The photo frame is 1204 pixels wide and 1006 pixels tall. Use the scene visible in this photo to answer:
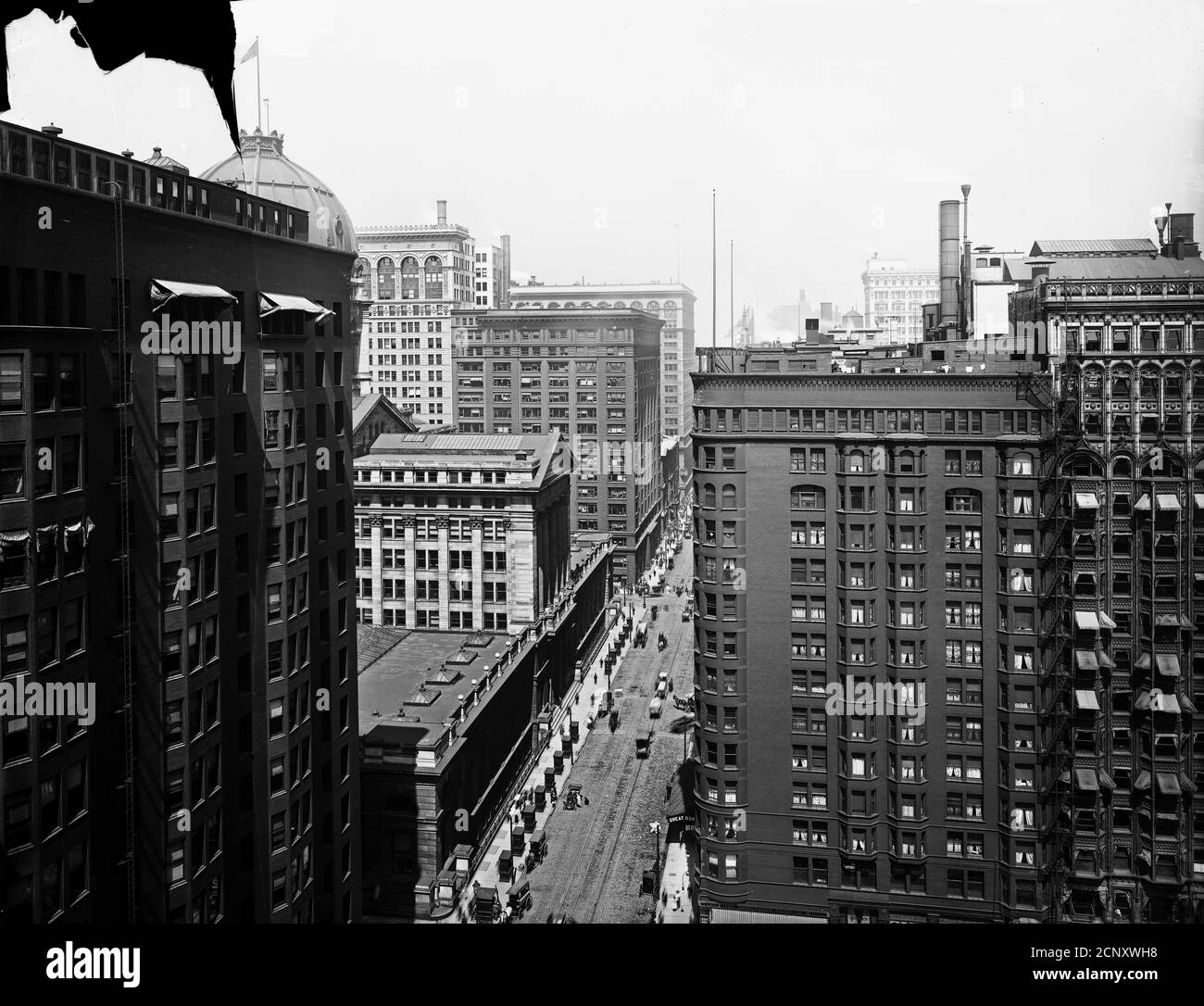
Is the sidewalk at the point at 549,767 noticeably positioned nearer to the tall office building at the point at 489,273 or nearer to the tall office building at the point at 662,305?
the tall office building at the point at 662,305

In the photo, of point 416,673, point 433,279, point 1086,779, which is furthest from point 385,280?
point 1086,779

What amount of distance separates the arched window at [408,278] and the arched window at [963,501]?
15.0 meters

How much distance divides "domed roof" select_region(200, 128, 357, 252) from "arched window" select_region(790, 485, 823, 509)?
11055mm

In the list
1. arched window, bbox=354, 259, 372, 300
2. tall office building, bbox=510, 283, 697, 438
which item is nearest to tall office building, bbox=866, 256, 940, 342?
tall office building, bbox=510, 283, 697, 438

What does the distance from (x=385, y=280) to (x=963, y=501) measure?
15827mm

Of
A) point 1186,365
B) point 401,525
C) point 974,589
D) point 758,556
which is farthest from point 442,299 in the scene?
point 1186,365

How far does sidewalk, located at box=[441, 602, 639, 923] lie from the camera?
27.7 m

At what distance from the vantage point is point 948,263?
97.0 ft

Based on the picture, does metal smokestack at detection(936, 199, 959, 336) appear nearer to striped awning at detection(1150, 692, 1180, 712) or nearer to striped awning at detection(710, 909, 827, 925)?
striped awning at detection(1150, 692, 1180, 712)

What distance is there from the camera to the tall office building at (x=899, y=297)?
3262cm

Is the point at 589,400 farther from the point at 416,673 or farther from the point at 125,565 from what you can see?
the point at 125,565

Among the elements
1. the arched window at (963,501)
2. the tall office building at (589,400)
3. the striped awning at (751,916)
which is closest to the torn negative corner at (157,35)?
the arched window at (963,501)

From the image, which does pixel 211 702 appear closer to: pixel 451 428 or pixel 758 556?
pixel 758 556
